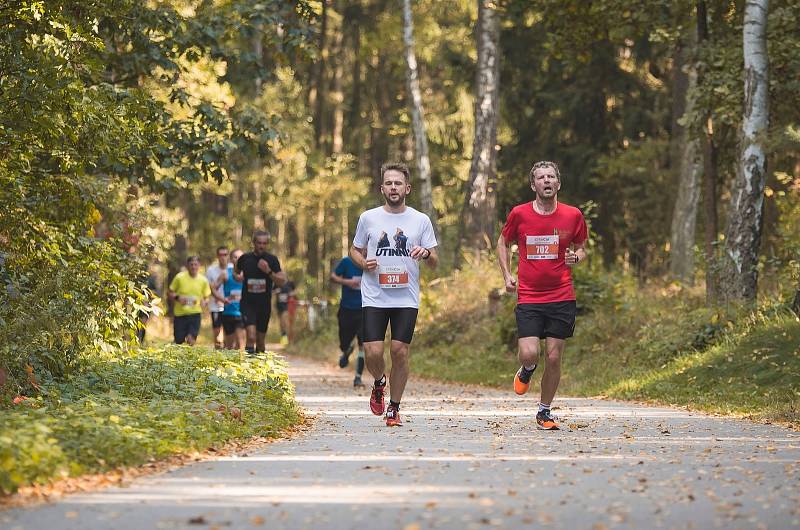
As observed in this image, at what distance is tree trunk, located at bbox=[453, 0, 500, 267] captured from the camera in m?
28.9

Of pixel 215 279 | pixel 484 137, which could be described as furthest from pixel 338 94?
pixel 215 279

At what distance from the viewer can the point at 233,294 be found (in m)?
22.8

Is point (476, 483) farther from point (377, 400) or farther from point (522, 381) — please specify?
point (377, 400)

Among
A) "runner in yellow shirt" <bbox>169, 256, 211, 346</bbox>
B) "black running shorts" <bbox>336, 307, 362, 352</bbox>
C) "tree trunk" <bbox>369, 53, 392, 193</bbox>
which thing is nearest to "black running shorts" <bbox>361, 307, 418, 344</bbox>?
"black running shorts" <bbox>336, 307, 362, 352</bbox>

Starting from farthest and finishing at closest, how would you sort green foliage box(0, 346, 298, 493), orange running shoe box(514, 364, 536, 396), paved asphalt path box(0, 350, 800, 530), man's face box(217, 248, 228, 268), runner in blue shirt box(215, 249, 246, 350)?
man's face box(217, 248, 228, 268)
runner in blue shirt box(215, 249, 246, 350)
orange running shoe box(514, 364, 536, 396)
green foliage box(0, 346, 298, 493)
paved asphalt path box(0, 350, 800, 530)

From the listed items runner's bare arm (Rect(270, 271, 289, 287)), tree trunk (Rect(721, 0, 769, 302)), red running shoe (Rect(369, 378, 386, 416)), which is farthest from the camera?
runner's bare arm (Rect(270, 271, 289, 287))

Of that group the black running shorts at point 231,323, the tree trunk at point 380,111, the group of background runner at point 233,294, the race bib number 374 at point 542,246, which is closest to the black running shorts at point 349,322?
the group of background runner at point 233,294

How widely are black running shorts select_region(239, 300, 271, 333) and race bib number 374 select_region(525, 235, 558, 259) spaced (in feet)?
28.3

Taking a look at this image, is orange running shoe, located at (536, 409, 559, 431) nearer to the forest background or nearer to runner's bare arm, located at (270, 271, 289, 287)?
the forest background

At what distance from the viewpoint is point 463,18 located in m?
46.2

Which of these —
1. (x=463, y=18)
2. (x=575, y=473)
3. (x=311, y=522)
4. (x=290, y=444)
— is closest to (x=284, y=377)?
(x=290, y=444)

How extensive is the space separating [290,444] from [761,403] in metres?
6.31

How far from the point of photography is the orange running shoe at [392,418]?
12.5 meters

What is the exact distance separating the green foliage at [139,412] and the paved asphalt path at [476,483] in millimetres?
364
